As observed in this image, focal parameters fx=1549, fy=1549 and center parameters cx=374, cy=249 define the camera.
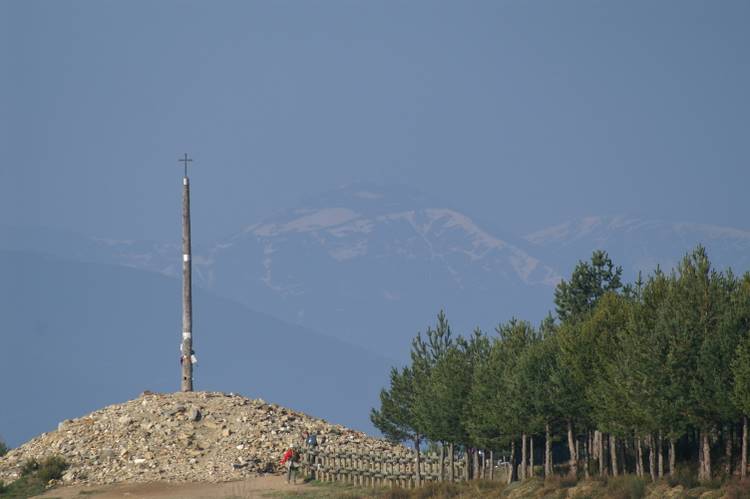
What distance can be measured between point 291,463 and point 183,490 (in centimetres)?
644

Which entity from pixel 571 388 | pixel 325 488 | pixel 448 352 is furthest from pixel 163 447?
pixel 571 388

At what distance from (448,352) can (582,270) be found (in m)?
22.1

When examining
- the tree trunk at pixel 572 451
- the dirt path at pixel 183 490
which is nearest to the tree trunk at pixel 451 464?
the dirt path at pixel 183 490

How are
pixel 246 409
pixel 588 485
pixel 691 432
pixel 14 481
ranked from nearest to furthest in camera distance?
1. pixel 588 485
2. pixel 691 432
3. pixel 14 481
4. pixel 246 409

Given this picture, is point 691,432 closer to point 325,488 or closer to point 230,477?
point 325,488

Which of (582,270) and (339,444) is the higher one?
(582,270)

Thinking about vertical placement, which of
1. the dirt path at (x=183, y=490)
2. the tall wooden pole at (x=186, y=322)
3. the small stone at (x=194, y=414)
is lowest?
the dirt path at (x=183, y=490)

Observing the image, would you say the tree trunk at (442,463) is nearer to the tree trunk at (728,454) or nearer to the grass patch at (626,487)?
the grass patch at (626,487)

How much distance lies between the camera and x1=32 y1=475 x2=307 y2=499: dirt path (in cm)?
8262

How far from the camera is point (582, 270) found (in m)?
106

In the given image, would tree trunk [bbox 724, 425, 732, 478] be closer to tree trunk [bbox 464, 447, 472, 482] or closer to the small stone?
tree trunk [bbox 464, 447, 472, 482]

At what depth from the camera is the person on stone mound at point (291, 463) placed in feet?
285

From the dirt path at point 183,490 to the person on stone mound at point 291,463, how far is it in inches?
17.7

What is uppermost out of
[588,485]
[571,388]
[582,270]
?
[582,270]
